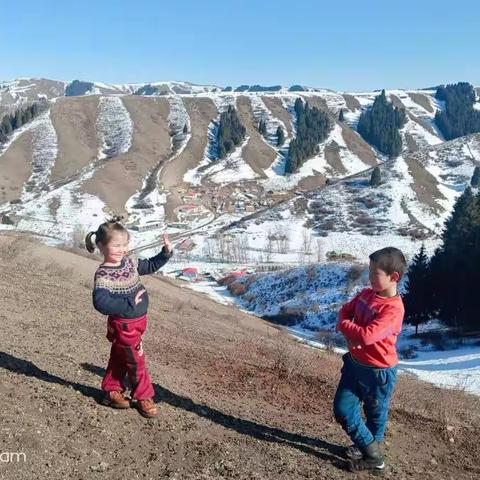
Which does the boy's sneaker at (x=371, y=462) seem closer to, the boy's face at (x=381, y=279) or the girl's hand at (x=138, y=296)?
the boy's face at (x=381, y=279)

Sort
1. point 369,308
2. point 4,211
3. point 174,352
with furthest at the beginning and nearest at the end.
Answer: point 4,211 → point 174,352 → point 369,308

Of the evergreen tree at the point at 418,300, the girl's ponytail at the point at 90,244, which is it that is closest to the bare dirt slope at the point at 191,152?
the evergreen tree at the point at 418,300

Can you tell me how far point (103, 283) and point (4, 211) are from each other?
10635 centimetres

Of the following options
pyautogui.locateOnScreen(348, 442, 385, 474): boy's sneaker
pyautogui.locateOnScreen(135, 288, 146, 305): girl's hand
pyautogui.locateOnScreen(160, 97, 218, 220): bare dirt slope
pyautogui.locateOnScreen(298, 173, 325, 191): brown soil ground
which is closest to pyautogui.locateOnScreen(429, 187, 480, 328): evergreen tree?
pyautogui.locateOnScreen(348, 442, 385, 474): boy's sneaker

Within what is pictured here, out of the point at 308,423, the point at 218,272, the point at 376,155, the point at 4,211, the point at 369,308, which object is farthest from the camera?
the point at 376,155

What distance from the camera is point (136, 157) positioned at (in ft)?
454

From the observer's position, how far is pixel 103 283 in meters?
5.66

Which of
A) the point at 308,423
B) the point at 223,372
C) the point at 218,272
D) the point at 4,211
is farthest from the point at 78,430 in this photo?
the point at 4,211

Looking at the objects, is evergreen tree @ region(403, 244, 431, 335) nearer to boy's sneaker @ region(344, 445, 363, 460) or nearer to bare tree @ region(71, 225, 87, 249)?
boy's sneaker @ region(344, 445, 363, 460)

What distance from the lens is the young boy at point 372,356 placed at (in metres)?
5.21

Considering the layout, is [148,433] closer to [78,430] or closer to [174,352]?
[78,430]

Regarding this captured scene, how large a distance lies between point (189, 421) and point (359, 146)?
17901 cm

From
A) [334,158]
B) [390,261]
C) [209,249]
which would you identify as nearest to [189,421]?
[390,261]

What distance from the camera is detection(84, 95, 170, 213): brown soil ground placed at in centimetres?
11431
